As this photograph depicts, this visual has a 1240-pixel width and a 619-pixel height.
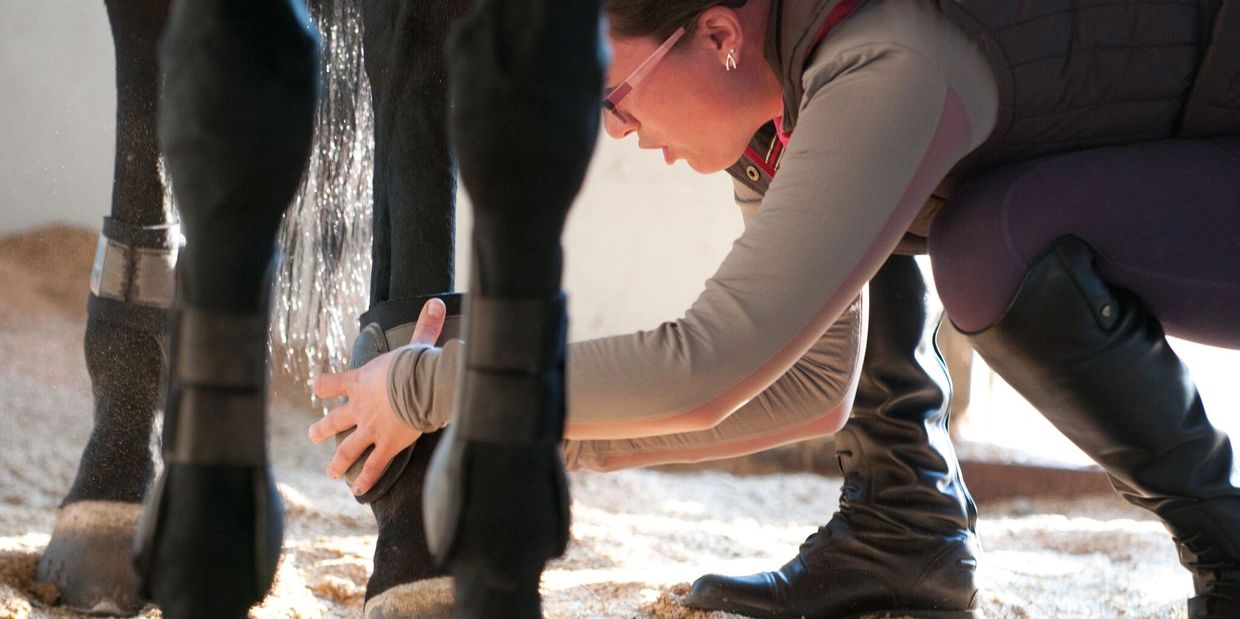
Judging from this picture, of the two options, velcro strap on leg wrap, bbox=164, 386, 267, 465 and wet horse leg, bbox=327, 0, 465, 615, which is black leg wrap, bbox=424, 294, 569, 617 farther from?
wet horse leg, bbox=327, 0, 465, 615

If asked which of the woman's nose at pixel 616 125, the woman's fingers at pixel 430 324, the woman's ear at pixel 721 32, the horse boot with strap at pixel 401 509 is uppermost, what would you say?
the woman's ear at pixel 721 32

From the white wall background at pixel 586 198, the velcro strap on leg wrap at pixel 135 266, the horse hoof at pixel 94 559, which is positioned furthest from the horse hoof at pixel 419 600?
the white wall background at pixel 586 198

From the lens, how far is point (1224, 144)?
0.94 meters

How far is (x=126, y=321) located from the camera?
110cm

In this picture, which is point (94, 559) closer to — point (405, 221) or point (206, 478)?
point (405, 221)

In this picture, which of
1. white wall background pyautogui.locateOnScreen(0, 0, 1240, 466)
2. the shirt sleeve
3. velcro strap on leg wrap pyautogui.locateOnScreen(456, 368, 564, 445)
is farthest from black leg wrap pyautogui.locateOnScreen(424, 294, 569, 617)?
white wall background pyautogui.locateOnScreen(0, 0, 1240, 466)

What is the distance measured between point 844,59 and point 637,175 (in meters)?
1.75

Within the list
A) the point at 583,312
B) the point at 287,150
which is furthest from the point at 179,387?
the point at 583,312

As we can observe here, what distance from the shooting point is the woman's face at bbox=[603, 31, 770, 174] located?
90cm

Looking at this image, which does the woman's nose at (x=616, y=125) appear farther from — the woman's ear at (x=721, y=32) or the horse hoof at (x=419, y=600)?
the horse hoof at (x=419, y=600)

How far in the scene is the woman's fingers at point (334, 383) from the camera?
80 centimetres

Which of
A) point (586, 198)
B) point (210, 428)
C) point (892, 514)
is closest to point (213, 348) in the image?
point (210, 428)

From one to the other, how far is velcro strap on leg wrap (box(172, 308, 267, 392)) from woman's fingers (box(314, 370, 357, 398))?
360 millimetres

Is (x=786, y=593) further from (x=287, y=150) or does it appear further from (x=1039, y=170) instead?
(x=287, y=150)
